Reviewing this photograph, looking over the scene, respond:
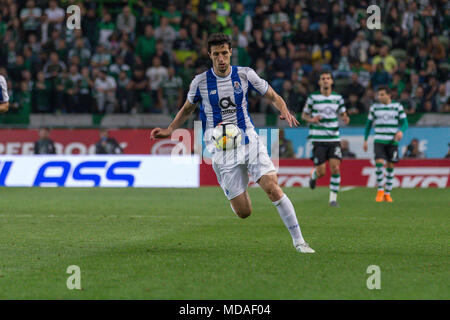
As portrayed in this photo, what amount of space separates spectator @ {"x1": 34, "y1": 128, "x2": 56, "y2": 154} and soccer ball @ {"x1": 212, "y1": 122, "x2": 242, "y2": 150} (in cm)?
1217

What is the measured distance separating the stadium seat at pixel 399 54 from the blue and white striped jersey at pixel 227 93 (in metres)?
14.2

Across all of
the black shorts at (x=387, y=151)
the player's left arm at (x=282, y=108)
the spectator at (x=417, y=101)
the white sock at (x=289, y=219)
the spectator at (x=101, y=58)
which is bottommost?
the black shorts at (x=387, y=151)

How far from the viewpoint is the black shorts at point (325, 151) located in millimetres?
14680

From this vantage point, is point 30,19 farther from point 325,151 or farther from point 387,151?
point 387,151

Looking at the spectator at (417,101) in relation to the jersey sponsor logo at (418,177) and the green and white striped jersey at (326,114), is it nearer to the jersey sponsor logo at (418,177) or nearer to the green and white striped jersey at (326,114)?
the jersey sponsor logo at (418,177)

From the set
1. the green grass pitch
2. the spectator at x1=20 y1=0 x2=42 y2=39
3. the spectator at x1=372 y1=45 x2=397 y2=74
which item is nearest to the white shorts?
the green grass pitch

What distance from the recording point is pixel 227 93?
28.3 ft

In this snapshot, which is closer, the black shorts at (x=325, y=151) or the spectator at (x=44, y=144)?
the black shorts at (x=325, y=151)

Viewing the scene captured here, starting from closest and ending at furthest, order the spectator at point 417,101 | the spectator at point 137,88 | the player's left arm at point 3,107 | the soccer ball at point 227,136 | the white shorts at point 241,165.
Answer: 1. the white shorts at point 241,165
2. the soccer ball at point 227,136
3. the player's left arm at point 3,107
4. the spectator at point 417,101
5. the spectator at point 137,88

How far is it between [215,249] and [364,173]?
1137 centimetres

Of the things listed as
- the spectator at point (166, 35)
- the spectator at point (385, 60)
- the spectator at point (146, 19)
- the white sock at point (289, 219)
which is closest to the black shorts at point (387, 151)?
the spectator at point (385, 60)

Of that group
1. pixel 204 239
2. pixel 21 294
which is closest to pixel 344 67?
pixel 204 239

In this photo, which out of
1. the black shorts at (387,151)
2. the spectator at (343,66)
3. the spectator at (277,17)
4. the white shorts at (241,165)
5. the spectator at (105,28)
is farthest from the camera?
the spectator at (105,28)
